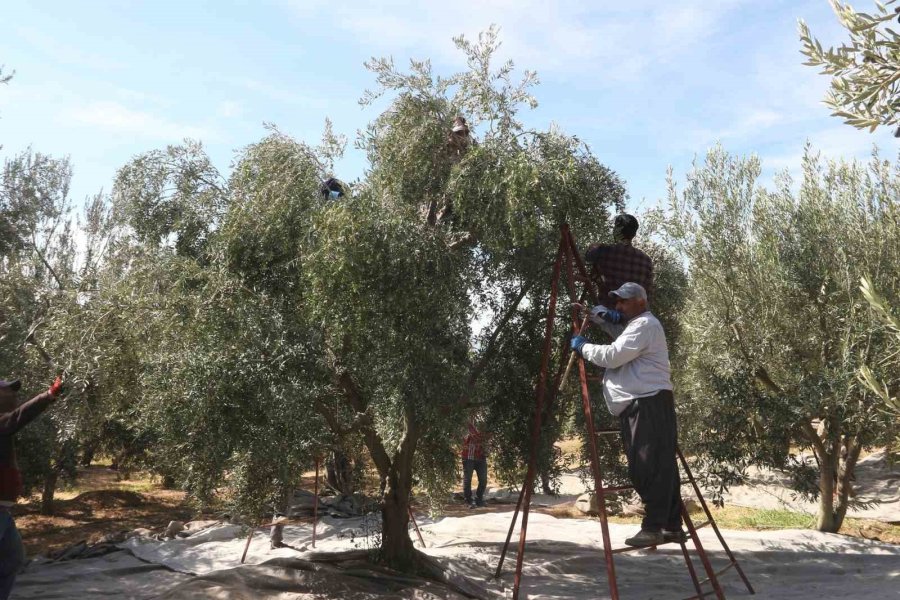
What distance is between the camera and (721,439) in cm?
1093

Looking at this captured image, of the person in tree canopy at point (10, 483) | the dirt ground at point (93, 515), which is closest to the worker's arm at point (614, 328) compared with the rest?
the person in tree canopy at point (10, 483)

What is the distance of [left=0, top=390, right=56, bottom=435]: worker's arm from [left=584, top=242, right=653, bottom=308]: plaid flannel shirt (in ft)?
16.9

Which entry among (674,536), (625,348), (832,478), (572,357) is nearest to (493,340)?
(572,357)

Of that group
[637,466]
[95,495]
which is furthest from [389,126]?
[95,495]

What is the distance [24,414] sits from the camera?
19.4 ft

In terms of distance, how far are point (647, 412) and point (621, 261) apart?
191 centimetres

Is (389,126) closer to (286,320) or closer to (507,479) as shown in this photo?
(286,320)

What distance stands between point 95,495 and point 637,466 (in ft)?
56.4

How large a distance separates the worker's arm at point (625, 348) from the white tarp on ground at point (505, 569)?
347 cm

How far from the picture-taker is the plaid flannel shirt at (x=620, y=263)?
25.0 ft

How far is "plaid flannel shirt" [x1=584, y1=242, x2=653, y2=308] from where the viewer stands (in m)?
7.62

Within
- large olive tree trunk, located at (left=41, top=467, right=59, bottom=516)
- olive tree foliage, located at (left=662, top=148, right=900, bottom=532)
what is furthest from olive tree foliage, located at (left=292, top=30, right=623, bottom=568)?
large olive tree trunk, located at (left=41, top=467, right=59, bottom=516)

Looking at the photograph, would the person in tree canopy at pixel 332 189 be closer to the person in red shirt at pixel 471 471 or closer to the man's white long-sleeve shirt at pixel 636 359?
the man's white long-sleeve shirt at pixel 636 359

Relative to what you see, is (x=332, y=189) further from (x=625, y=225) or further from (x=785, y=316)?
(x=785, y=316)
